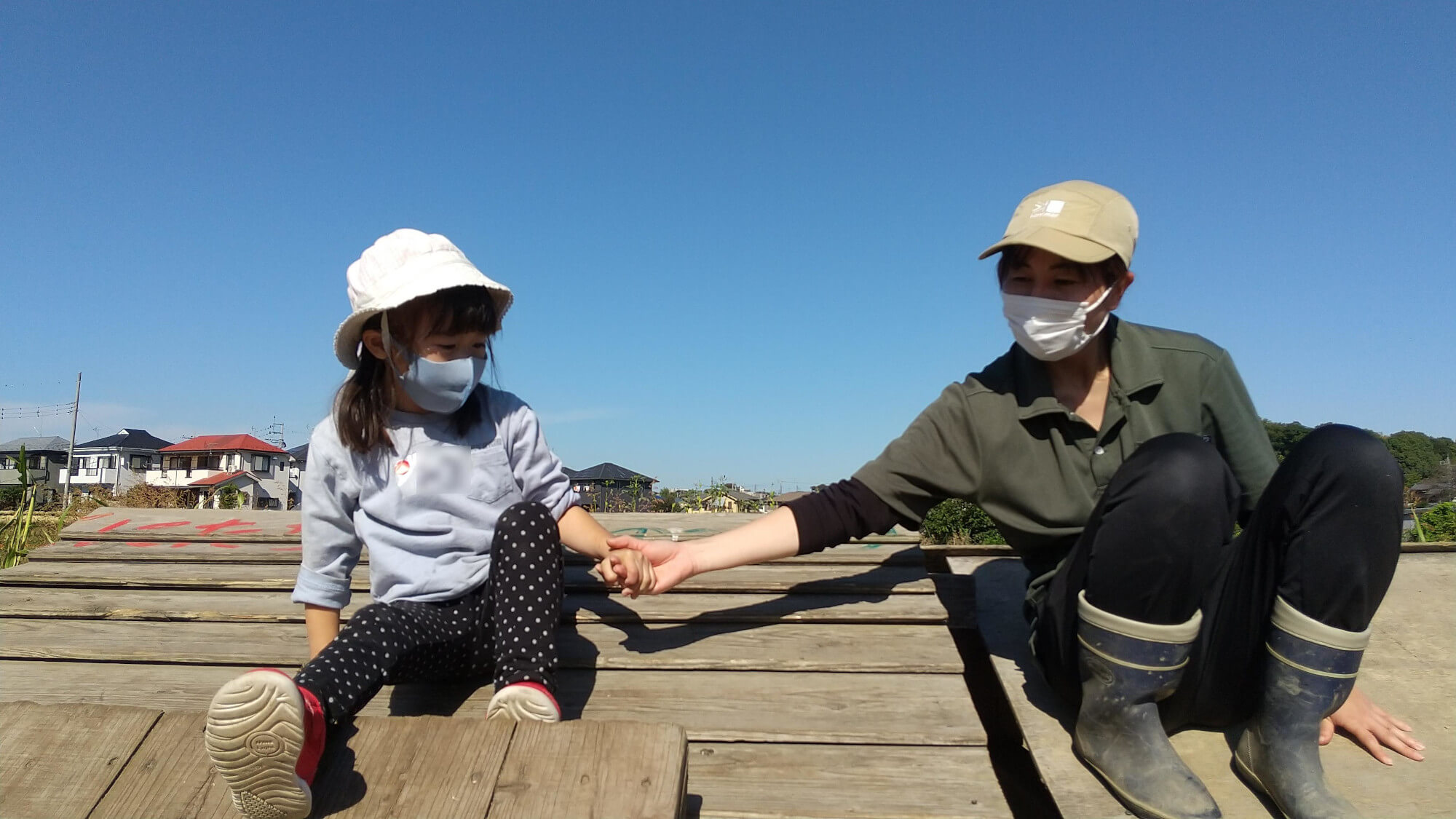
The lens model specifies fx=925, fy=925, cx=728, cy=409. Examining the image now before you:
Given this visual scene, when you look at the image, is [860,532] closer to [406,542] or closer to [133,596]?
[406,542]

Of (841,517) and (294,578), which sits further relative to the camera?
(294,578)

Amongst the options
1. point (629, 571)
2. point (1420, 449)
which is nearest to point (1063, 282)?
point (629, 571)

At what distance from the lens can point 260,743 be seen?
1388 millimetres

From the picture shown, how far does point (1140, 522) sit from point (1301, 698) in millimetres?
445

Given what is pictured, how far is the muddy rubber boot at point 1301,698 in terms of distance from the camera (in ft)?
5.50

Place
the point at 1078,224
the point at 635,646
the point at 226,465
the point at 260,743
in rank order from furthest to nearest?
1. the point at 226,465
2. the point at 635,646
3. the point at 1078,224
4. the point at 260,743

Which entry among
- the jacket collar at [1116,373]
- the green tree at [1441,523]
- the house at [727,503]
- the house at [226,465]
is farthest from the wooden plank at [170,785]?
the house at [226,465]

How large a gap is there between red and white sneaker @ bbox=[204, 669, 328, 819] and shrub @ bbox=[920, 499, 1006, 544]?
8529 mm

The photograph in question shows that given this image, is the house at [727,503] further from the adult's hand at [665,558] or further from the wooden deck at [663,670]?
the adult's hand at [665,558]

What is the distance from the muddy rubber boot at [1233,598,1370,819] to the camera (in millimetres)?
1676

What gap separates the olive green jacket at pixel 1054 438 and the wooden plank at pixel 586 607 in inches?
18.6

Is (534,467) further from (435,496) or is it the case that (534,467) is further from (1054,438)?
(1054,438)

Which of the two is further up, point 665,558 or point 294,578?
point 665,558

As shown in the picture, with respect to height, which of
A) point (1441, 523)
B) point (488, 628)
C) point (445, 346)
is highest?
point (445, 346)
